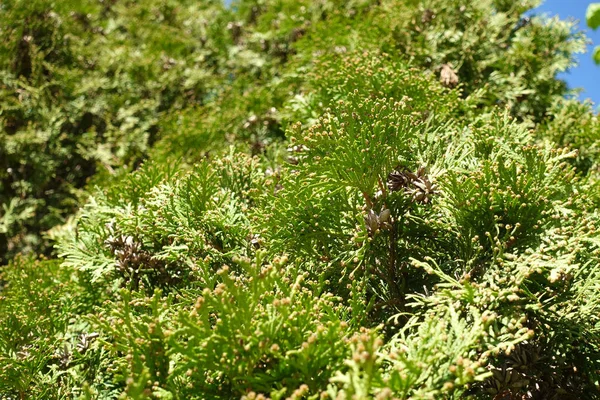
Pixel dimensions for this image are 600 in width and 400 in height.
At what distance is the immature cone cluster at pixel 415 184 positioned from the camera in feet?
9.52

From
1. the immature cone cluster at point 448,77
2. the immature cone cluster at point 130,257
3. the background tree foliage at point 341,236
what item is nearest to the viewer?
the background tree foliage at point 341,236

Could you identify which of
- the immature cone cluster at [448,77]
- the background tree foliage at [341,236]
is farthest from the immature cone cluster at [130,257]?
the immature cone cluster at [448,77]

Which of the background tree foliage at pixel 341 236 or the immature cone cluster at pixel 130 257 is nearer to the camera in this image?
the background tree foliage at pixel 341 236

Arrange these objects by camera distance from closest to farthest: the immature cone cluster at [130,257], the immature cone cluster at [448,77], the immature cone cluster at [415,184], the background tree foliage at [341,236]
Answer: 1. the background tree foliage at [341,236]
2. the immature cone cluster at [415,184]
3. the immature cone cluster at [130,257]
4. the immature cone cluster at [448,77]

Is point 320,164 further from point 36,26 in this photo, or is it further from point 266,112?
point 36,26

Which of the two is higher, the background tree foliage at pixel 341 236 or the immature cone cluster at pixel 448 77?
the immature cone cluster at pixel 448 77

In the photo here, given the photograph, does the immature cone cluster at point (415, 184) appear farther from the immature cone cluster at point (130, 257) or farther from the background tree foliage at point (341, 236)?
the immature cone cluster at point (130, 257)

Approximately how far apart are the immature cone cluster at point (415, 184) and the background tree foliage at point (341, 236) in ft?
0.04

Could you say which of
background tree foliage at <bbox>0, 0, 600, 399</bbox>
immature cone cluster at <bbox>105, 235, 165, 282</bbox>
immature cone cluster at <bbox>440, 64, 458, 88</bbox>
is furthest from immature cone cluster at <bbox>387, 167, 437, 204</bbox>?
immature cone cluster at <bbox>440, 64, 458, 88</bbox>

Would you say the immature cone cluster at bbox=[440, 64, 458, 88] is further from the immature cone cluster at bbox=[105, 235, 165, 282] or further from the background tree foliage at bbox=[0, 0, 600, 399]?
the immature cone cluster at bbox=[105, 235, 165, 282]

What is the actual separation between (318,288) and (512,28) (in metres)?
4.63

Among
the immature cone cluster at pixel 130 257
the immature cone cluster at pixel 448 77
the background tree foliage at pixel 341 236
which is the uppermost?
the immature cone cluster at pixel 448 77

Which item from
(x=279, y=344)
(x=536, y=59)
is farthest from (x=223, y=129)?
(x=279, y=344)

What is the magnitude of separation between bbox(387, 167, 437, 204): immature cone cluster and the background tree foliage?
12 mm
